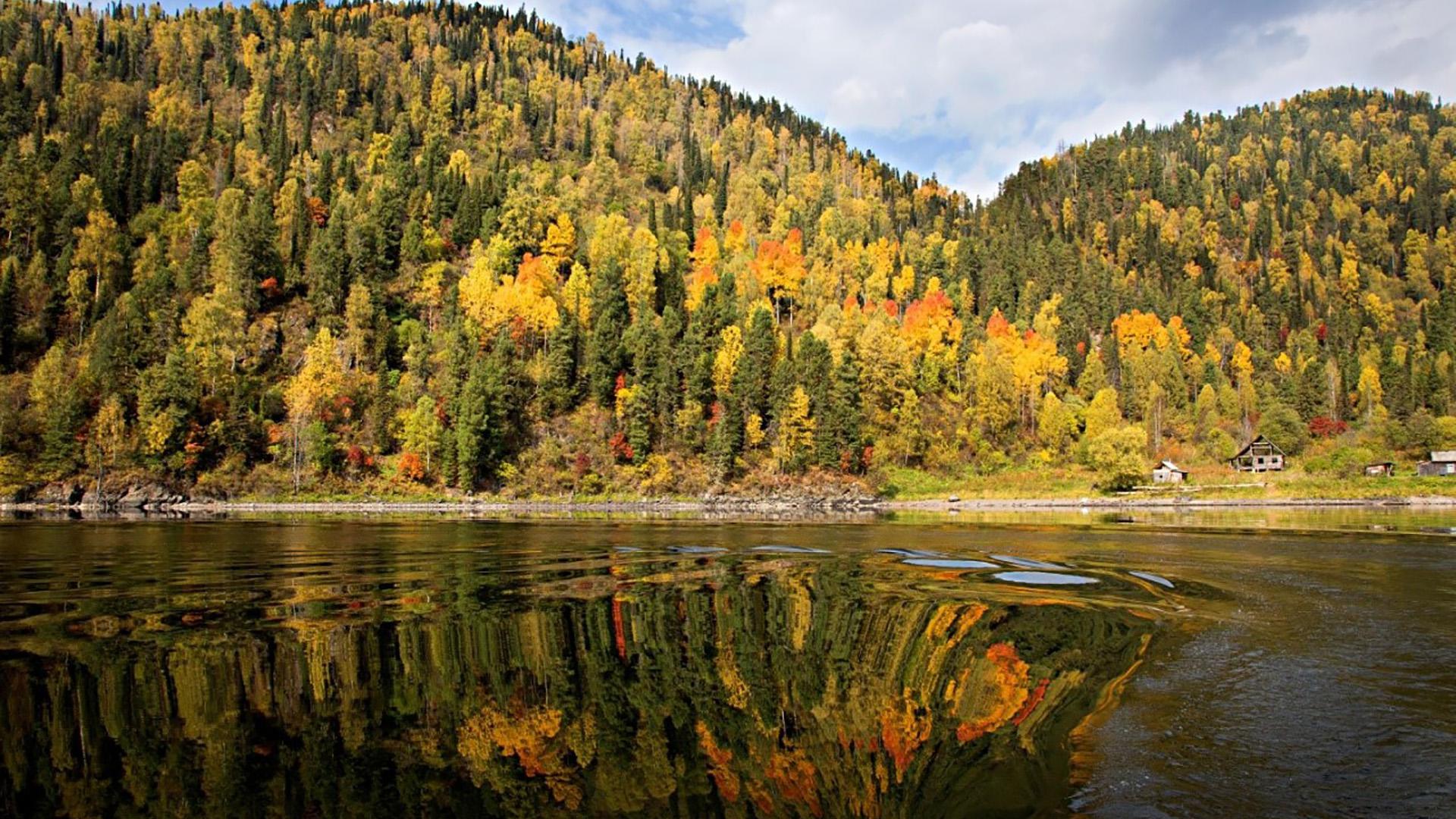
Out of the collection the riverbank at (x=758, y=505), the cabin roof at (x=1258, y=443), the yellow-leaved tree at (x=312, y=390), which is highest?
the yellow-leaved tree at (x=312, y=390)

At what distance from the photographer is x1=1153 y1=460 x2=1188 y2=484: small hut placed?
332ft

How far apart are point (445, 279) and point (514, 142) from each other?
82.1 meters

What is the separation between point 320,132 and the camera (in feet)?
568

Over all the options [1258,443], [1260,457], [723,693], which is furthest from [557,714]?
[1258,443]

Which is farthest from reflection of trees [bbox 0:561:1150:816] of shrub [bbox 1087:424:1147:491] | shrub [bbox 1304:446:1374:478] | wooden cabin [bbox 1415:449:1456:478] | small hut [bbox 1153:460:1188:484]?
wooden cabin [bbox 1415:449:1456:478]

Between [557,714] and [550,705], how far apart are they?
376mm

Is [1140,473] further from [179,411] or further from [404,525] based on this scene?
[179,411]

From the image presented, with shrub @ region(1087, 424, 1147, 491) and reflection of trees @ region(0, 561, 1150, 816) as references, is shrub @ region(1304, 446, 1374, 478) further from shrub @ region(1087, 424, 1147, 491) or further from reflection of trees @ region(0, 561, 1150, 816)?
reflection of trees @ region(0, 561, 1150, 816)

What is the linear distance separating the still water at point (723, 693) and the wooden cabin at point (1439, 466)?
9834 cm

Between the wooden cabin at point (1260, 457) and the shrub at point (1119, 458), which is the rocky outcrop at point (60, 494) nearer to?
the shrub at point (1119, 458)

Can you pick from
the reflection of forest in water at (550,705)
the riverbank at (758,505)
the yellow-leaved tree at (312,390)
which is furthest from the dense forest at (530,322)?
the reflection of forest in water at (550,705)

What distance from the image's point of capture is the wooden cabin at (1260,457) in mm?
108500

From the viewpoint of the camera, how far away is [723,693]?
400 inches

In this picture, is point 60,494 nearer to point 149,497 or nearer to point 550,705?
point 149,497
